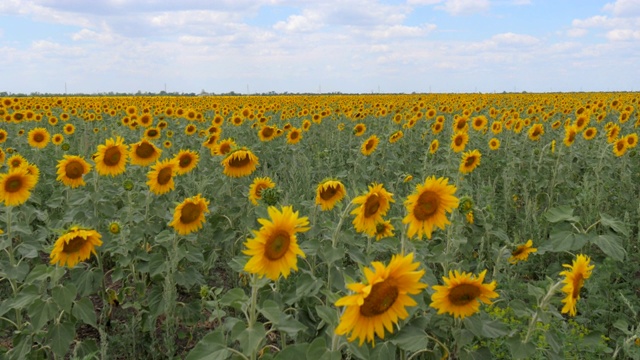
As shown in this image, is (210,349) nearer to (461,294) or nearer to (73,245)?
(461,294)

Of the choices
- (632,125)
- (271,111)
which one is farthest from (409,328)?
(271,111)

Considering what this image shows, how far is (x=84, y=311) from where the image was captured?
3.04 meters

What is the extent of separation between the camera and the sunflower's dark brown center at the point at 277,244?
2.06m

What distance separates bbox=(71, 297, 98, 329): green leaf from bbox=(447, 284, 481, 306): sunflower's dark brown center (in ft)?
6.88

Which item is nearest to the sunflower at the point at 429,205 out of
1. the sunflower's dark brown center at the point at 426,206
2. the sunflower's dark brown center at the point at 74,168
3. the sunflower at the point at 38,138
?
the sunflower's dark brown center at the point at 426,206

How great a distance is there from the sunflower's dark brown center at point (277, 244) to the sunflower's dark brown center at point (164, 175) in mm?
2127

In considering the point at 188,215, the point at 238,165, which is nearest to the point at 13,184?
the point at 188,215

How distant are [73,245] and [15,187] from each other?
44.8 inches

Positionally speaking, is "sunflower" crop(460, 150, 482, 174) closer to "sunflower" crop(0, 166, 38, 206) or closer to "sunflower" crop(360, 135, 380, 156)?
"sunflower" crop(360, 135, 380, 156)

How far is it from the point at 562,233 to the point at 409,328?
5.08 feet

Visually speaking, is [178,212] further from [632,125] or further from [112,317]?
[632,125]

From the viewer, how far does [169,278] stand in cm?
308

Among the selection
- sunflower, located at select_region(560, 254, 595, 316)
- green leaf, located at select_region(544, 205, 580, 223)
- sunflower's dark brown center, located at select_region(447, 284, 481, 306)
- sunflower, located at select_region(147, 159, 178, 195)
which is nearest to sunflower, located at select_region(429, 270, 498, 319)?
sunflower's dark brown center, located at select_region(447, 284, 481, 306)

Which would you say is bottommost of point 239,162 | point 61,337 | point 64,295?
point 61,337
